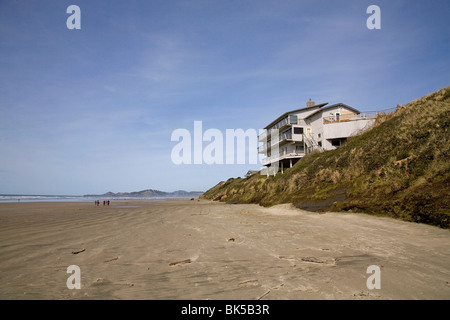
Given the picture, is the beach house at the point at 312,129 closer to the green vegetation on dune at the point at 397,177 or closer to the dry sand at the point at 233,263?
the green vegetation on dune at the point at 397,177

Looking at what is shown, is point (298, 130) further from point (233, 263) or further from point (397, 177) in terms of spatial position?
point (233, 263)

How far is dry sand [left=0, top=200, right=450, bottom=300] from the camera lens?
414 cm

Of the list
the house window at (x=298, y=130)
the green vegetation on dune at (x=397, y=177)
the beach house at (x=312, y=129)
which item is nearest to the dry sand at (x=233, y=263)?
the green vegetation on dune at (x=397, y=177)

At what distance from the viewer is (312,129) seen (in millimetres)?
41719

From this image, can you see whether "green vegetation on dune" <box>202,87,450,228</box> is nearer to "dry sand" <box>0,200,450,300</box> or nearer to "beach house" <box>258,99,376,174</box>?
"dry sand" <box>0,200,450,300</box>

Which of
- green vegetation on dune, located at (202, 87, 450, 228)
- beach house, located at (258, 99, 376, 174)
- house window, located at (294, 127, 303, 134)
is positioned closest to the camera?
green vegetation on dune, located at (202, 87, 450, 228)

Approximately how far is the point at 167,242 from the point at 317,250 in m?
4.78

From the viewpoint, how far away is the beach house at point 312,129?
35656mm

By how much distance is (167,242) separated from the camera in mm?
8312

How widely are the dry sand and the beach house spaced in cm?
2853

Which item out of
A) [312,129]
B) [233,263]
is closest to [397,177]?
[233,263]

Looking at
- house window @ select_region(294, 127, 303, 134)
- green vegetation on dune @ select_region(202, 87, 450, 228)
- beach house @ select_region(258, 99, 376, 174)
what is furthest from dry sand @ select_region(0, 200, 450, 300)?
house window @ select_region(294, 127, 303, 134)
